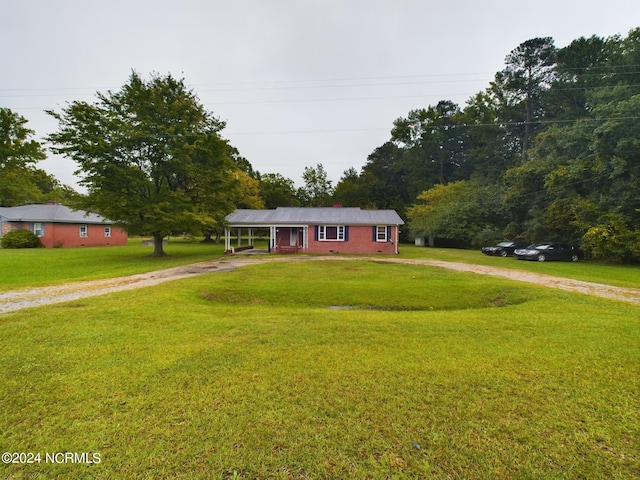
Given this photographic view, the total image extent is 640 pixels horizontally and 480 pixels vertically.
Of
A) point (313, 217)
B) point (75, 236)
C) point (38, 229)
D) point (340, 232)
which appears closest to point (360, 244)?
point (340, 232)

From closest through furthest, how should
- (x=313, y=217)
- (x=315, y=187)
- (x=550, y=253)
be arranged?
(x=550, y=253), (x=313, y=217), (x=315, y=187)

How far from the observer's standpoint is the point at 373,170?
54.4 metres

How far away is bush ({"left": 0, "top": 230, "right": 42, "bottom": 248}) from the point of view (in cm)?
2517

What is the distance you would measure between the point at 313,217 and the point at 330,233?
2062 millimetres

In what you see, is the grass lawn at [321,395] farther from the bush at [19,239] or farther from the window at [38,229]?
the window at [38,229]

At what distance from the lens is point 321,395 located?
292 cm

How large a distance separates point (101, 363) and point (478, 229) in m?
32.7

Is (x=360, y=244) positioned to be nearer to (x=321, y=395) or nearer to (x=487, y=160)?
(x=321, y=395)

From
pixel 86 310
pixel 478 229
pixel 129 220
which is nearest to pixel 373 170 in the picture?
pixel 478 229

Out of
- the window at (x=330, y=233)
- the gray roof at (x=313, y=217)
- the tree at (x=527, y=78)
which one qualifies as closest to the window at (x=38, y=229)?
the gray roof at (x=313, y=217)

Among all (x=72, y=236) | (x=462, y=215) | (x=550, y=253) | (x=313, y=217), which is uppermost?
(x=462, y=215)

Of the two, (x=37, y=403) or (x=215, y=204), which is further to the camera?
(x=215, y=204)

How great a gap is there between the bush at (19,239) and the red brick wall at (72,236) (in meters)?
1.45

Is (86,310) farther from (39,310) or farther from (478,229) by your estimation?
(478,229)
